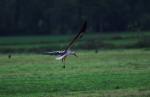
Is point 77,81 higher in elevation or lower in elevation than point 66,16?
lower

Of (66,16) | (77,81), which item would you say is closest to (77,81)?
(77,81)

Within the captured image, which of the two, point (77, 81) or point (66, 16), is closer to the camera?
point (77, 81)

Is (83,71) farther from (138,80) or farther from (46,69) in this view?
(138,80)

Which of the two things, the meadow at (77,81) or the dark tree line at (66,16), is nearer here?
the meadow at (77,81)

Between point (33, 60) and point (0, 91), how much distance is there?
20085mm

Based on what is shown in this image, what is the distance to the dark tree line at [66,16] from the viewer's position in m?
103

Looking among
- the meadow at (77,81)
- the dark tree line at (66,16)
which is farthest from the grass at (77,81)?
the dark tree line at (66,16)

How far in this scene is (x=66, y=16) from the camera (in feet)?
348

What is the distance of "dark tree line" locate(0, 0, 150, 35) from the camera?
103m

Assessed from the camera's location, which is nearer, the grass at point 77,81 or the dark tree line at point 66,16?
the grass at point 77,81

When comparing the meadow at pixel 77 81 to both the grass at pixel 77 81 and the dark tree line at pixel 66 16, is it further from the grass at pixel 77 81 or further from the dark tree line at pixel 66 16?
the dark tree line at pixel 66 16

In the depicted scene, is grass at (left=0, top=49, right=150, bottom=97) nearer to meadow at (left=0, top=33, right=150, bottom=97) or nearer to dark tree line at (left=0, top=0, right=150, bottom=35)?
meadow at (left=0, top=33, right=150, bottom=97)

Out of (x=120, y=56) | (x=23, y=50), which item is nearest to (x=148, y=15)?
(x=23, y=50)

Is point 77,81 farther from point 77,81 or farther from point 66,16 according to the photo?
point 66,16
